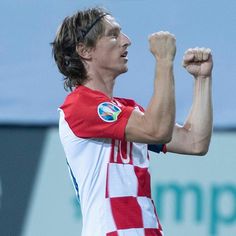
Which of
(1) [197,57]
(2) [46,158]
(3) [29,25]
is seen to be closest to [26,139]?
(2) [46,158]

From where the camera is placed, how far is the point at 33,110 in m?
3.88

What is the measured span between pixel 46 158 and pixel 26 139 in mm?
120

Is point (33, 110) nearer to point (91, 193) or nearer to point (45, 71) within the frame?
point (45, 71)

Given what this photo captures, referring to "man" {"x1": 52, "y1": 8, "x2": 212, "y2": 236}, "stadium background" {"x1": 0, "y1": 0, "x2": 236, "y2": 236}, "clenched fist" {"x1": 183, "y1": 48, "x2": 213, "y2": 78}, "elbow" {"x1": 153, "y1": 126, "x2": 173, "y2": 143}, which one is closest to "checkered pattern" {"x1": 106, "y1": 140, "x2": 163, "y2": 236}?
"man" {"x1": 52, "y1": 8, "x2": 212, "y2": 236}

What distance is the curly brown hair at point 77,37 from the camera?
8.59 ft

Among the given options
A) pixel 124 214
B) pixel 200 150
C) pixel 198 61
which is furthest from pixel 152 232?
pixel 198 61

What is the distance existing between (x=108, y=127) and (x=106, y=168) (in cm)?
11

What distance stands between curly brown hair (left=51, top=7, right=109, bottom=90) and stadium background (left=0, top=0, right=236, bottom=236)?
112cm

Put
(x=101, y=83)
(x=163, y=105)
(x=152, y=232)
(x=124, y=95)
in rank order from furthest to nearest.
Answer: (x=124, y=95) → (x=101, y=83) → (x=152, y=232) → (x=163, y=105)

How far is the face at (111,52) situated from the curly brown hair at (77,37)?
2 cm

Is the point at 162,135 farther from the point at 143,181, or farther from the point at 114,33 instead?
the point at 114,33

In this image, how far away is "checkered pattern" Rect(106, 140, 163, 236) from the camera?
2.44 metres

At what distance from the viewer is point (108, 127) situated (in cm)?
245

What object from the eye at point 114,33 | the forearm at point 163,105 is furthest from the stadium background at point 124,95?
the forearm at point 163,105
